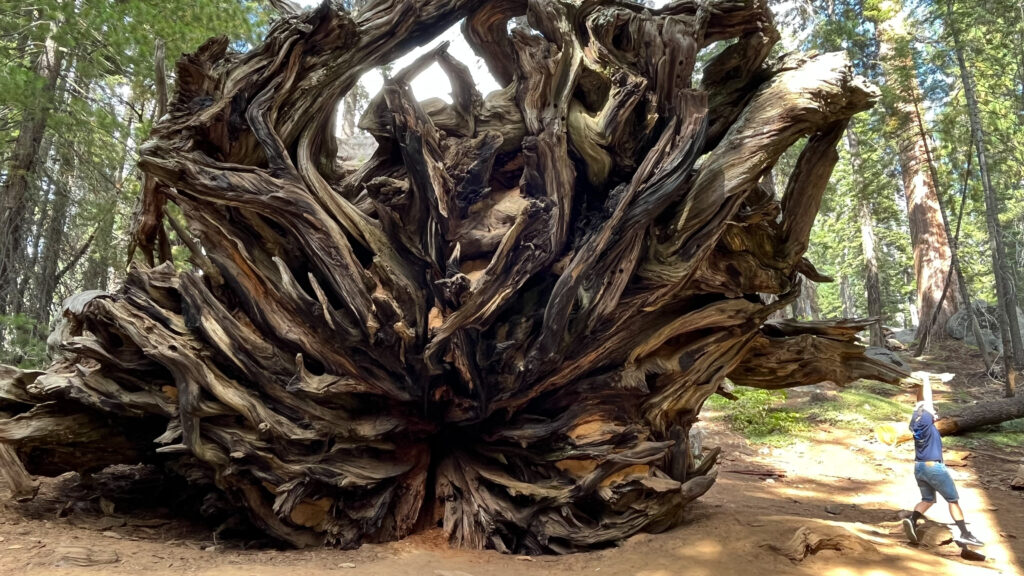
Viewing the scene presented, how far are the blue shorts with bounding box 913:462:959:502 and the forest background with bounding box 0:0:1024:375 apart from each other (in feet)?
18.1

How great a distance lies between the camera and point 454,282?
488 cm

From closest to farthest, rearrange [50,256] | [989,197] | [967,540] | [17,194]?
[967,540] → [17,194] → [50,256] → [989,197]

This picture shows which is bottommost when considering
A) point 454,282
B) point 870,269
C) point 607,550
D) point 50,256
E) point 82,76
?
point 607,550

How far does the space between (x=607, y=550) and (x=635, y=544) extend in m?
0.25

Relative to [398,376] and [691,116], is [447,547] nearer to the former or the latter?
[398,376]

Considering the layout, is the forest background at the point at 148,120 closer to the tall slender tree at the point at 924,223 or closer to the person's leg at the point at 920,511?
the tall slender tree at the point at 924,223

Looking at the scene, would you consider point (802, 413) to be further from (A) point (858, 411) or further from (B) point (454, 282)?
(B) point (454, 282)

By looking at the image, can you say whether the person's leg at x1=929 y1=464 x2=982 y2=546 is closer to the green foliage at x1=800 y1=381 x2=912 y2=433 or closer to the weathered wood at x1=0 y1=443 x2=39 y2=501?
the green foliage at x1=800 y1=381 x2=912 y2=433

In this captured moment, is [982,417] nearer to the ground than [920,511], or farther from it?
farther from it

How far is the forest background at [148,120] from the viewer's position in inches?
327

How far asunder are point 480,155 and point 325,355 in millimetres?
2471

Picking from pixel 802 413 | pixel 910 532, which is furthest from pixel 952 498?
pixel 802 413

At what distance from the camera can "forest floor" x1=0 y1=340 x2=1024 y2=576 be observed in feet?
13.0

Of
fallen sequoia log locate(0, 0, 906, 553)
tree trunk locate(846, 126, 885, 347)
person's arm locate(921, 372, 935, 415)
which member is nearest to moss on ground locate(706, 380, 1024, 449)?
tree trunk locate(846, 126, 885, 347)
